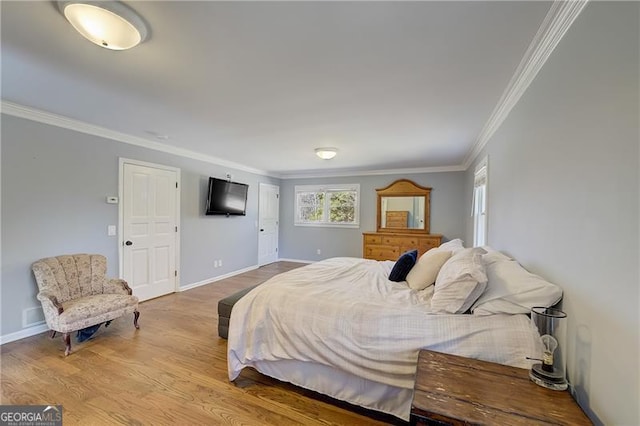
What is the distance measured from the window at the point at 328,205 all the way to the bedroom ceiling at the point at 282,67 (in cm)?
318

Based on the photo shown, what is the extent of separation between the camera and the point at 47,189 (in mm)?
3051

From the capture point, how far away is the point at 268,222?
698 centimetres

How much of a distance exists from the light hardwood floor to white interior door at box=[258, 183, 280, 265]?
372 centimetres

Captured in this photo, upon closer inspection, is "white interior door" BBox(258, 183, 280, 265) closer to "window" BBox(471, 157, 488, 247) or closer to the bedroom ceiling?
the bedroom ceiling

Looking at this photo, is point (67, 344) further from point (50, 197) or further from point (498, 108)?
point (498, 108)

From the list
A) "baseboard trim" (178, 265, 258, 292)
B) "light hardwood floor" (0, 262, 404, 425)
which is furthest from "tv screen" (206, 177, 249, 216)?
"light hardwood floor" (0, 262, 404, 425)

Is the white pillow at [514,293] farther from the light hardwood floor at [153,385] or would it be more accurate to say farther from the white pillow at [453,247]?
the light hardwood floor at [153,385]

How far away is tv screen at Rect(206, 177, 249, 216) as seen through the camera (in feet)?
16.5

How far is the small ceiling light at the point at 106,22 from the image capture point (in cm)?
137

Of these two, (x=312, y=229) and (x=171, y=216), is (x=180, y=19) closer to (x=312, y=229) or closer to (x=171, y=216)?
(x=171, y=216)

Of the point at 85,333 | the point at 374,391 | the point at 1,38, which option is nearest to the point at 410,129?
the point at 374,391

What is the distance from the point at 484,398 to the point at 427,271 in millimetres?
1285

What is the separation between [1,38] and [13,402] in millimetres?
2451

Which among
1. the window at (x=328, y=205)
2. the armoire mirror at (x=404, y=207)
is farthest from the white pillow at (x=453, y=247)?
the window at (x=328, y=205)
